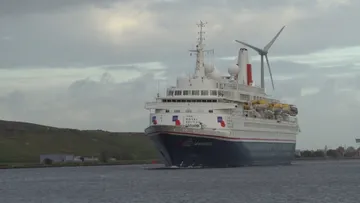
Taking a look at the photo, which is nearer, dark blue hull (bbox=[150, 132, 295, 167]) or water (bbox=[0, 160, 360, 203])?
water (bbox=[0, 160, 360, 203])

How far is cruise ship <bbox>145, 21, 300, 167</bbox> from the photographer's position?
118 meters

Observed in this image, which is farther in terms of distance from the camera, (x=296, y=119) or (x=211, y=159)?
(x=296, y=119)

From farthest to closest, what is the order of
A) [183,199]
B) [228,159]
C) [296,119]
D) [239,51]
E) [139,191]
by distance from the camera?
1. [296,119]
2. [239,51]
3. [228,159]
4. [139,191]
5. [183,199]

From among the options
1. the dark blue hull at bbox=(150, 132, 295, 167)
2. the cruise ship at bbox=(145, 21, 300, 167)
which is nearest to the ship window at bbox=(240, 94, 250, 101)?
the cruise ship at bbox=(145, 21, 300, 167)

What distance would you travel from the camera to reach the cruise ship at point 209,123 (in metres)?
118

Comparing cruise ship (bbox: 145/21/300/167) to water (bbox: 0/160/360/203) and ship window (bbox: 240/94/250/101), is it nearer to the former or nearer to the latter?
ship window (bbox: 240/94/250/101)

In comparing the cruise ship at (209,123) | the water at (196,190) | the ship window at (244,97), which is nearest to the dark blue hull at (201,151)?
the cruise ship at (209,123)

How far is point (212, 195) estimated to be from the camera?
7469 cm

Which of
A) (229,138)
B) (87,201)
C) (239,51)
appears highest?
(239,51)

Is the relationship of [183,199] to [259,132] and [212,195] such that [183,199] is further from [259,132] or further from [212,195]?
[259,132]

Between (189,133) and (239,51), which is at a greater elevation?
(239,51)

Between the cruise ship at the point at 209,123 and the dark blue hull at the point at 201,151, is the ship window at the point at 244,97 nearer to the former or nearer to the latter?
the cruise ship at the point at 209,123

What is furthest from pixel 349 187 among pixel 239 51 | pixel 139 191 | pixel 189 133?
pixel 239 51

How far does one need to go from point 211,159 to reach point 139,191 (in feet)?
130
